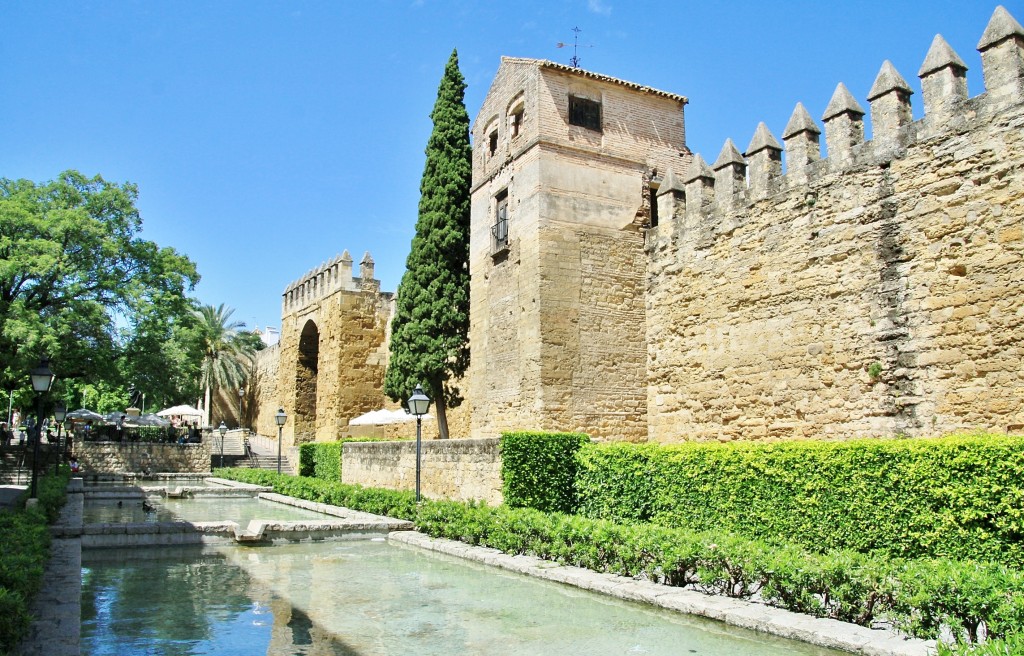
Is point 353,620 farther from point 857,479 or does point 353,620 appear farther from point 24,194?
point 24,194

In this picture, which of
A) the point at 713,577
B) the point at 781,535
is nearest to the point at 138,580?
the point at 713,577

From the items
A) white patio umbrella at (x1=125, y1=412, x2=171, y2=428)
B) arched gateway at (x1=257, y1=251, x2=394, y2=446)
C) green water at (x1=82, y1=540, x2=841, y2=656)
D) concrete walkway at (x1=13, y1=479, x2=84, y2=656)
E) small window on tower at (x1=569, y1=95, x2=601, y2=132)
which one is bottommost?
green water at (x1=82, y1=540, x2=841, y2=656)

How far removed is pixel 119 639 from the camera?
5383mm

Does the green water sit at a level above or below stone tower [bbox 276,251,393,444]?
below

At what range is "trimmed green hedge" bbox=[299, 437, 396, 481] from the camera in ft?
71.4

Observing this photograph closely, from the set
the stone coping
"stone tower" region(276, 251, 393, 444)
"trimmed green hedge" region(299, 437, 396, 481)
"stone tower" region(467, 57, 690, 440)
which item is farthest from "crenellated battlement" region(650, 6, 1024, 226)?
"stone tower" region(276, 251, 393, 444)

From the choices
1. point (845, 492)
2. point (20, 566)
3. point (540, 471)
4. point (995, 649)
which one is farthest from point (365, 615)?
point (540, 471)

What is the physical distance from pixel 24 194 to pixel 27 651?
2363 cm

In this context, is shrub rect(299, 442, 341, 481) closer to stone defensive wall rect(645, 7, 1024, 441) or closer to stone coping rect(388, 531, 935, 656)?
stone defensive wall rect(645, 7, 1024, 441)

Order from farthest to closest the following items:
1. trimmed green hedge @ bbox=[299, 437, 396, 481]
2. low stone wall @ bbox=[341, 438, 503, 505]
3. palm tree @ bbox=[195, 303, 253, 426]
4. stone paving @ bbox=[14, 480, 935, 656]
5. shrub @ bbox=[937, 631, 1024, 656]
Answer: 1. palm tree @ bbox=[195, 303, 253, 426]
2. trimmed green hedge @ bbox=[299, 437, 396, 481]
3. low stone wall @ bbox=[341, 438, 503, 505]
4. stone paving @ bbox=[14, 480, 935, 656]
5. shrub @ bbox=[937, 631, 1024, 656]

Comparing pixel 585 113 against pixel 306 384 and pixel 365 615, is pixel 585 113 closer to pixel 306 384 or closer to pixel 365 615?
pixel 365 615

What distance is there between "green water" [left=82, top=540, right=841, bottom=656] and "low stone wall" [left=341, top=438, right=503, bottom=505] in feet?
11.4

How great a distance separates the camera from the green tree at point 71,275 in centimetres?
2253

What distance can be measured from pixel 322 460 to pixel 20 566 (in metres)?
17.5
